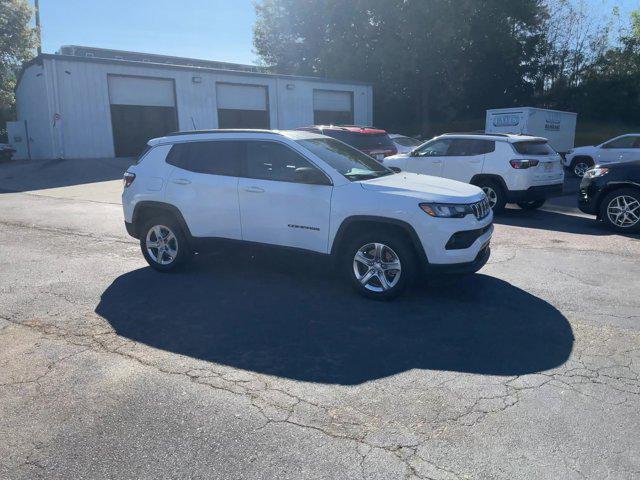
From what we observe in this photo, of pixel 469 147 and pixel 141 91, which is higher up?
pixel 141 91

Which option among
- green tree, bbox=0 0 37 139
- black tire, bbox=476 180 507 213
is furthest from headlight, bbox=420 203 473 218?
green tree, bbox=0 0 37 139

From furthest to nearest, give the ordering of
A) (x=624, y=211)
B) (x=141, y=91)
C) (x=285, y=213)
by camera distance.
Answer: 1. (x=141, y=91)
2. (x=624, y=211)
3. (x=285, y=213)

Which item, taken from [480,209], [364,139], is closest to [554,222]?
[364,139]

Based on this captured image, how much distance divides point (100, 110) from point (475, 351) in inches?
931

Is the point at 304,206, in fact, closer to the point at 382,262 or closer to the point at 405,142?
the point at 382,262

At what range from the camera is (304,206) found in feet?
19.1

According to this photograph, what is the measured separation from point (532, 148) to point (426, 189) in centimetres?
644

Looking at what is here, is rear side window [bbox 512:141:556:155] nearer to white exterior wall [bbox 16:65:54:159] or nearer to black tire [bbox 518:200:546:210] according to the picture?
black tire [bbox 518:200:546:210]

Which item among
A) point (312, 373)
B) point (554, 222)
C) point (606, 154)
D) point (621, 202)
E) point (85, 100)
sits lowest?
point (312, 373)

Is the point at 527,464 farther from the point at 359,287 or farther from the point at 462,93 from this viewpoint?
the point at 462,93

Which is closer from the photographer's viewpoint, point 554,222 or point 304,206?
point 304,206

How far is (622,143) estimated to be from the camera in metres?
17.3

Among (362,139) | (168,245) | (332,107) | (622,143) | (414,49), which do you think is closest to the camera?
(168,245)

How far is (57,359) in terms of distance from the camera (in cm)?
436
